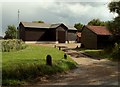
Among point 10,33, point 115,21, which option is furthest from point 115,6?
point 10,33

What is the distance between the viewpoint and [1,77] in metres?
17.2

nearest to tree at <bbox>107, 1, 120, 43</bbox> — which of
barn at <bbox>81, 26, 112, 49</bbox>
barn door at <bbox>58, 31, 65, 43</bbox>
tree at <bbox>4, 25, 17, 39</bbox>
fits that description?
barn at <bbox>81, 26, 112, 49</bbox>

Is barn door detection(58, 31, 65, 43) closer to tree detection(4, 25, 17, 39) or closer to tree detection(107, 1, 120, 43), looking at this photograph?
tree detection(4, 25, 17, 39)

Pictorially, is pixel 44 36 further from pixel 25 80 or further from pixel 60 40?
pixel 25 80

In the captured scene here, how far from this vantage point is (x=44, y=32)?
7044 cm

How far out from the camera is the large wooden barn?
67500 mm

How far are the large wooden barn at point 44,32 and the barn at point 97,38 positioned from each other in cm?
1358

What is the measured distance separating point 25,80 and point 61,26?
175 feet

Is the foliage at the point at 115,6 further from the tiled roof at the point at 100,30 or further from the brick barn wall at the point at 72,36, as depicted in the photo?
the brick barn wall at the point at 72,36

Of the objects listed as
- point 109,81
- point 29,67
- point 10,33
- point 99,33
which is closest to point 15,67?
point 29,67

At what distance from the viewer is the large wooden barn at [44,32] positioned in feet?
221

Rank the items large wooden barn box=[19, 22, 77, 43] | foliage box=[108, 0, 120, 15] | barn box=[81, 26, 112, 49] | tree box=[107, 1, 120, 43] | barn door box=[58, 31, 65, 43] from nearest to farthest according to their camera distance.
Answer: tree box=[107, 1, 120, 43]
foliage box=[108, 0, 120, 15]
barn box=[81, 26, 112, 49]
large wooden barn box=[19, 22, 77, 43]
barn door box=[58, 31, 65, 43]

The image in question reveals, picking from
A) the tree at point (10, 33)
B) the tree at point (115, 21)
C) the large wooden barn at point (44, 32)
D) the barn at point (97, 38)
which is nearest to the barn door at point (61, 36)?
the large wooden barn at point (44, 32)

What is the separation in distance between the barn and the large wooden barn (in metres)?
13.6
